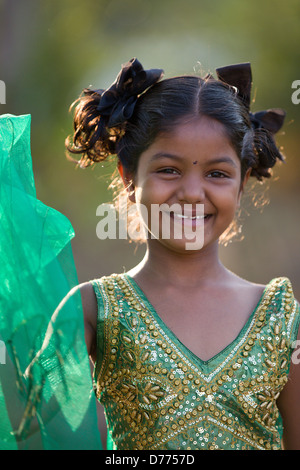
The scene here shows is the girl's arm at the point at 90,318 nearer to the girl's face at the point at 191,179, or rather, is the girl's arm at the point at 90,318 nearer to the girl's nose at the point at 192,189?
the girl's face at the point at 191,179

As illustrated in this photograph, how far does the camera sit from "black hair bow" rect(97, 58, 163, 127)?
186 centimetres

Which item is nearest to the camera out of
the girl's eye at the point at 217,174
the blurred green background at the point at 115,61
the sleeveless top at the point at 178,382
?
the sleeveless top at the point at 178,382

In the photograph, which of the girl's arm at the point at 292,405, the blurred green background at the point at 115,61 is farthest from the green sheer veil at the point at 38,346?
the blurred green background at the point at 115,61

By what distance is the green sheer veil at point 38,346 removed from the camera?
4.61 ft

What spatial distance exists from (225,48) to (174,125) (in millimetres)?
3947

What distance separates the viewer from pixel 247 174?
2018mm

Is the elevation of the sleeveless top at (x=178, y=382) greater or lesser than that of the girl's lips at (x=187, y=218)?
lesser

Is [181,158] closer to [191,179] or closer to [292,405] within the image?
[191,179]
